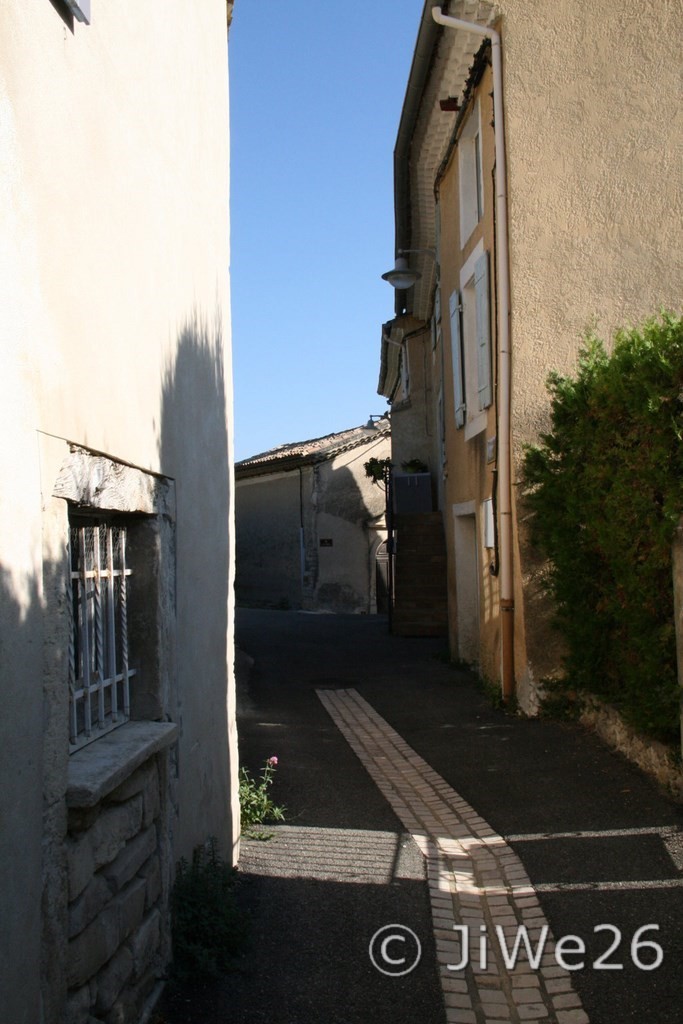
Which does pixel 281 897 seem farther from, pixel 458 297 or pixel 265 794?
pixel 458 297

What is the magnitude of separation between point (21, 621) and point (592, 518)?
5.55m

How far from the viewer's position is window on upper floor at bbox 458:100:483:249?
11.5 metres

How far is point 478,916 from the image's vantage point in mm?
4805

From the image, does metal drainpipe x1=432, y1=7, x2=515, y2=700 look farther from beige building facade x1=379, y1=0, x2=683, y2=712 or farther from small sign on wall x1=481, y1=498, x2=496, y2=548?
small sign on wall x1=481, y1=498, x2=496, y2=548

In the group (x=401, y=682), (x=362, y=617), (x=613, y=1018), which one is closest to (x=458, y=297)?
(x=401, y=682)

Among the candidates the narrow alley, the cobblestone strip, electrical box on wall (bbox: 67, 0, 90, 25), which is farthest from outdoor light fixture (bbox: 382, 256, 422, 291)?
electrical box on wall (bbox: 67, 0, 90, 25)

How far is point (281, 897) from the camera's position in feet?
16.6

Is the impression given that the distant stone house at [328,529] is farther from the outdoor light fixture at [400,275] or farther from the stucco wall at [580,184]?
the stucco wall at [580,184]

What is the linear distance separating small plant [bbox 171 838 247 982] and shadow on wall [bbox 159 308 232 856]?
15 centimetres

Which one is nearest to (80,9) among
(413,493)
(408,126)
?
(408,126)

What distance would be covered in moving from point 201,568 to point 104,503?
71.5 inches

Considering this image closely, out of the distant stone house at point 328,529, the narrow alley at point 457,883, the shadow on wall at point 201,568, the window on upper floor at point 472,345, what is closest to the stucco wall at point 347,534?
the distant stone house at point 328,529

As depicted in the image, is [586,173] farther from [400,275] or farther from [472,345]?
[400,275]

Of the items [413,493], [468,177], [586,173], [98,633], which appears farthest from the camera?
[413,493]
